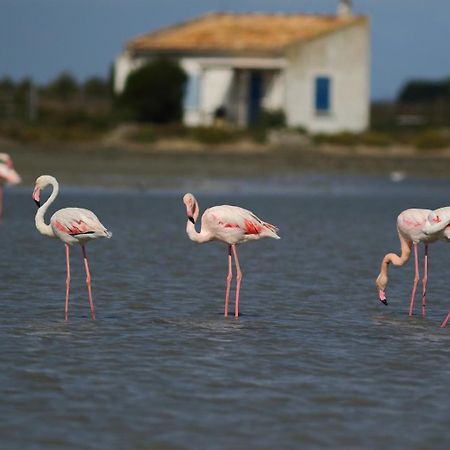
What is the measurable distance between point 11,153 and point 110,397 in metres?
26.6

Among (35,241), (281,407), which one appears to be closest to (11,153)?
(35,241)

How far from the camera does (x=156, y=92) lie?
4125 cm

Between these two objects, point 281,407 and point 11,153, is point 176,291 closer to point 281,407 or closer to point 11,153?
point 281,407

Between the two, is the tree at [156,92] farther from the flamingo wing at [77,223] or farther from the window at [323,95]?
the flamingo wing at [77,223]

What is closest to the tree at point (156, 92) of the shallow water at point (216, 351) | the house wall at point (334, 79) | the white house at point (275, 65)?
the white house at point (275, 65)

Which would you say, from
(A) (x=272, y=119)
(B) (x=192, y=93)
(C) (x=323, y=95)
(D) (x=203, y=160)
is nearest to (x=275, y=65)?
(A) (x=272, y=119)

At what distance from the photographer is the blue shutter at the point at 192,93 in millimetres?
42531

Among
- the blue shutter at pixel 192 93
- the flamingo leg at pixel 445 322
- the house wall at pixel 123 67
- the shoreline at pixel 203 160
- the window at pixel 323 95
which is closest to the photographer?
the flamingo leg at pixel 445 322

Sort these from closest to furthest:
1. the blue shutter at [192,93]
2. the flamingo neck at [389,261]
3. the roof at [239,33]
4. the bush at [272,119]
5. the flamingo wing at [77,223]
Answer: the flamingo wing at [77,223] < the flamingo neck at [389,261] < the bush at [272,119] < the roof at [239,33] < the blue shutter at [192,93]

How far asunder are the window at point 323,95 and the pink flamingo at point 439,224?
32.3 metres

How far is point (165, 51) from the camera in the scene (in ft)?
141

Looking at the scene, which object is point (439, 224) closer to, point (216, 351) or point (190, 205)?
point (190, 205)

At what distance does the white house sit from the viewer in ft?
137

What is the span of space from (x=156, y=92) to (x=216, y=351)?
3281cm
